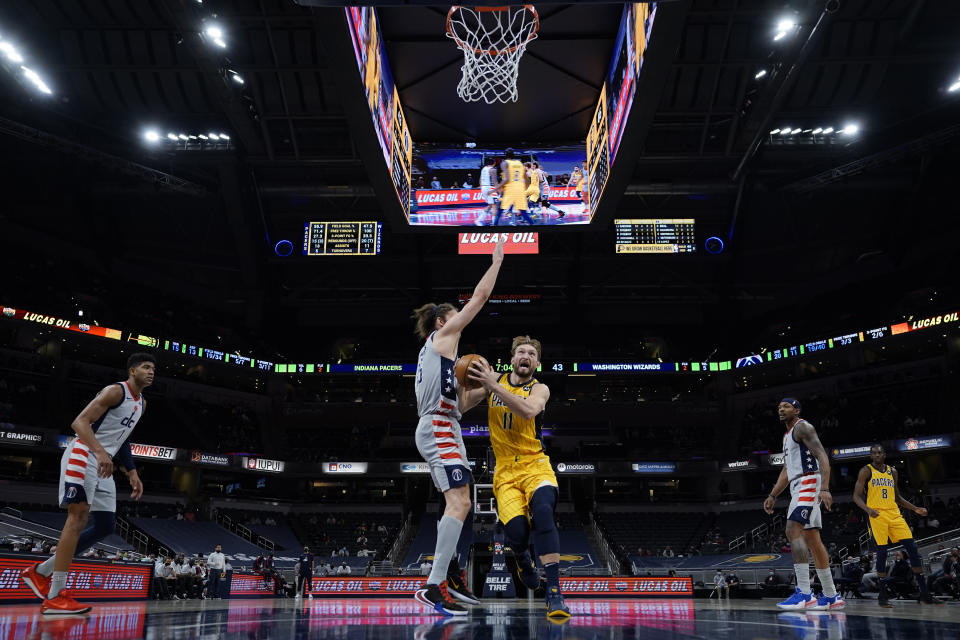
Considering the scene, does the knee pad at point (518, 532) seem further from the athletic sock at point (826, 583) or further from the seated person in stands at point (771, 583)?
the seated person in stands at point (771, 583)

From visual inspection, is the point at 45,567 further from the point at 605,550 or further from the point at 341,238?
the point at 605,550

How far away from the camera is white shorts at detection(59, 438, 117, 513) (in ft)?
17.9

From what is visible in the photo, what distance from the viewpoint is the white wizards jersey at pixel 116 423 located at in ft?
19.2

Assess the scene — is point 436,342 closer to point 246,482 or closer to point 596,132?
point 596,132

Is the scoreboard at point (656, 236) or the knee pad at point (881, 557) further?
the scoreboard at point (656, 236)

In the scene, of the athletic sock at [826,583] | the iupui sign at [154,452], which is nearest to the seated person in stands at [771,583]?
the athletic sock at [826,583]

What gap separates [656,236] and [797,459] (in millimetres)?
22749

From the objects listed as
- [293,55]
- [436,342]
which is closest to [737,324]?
[293,55]

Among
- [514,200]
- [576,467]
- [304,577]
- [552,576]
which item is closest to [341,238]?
[514,200]

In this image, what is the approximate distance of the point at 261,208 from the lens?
105ft

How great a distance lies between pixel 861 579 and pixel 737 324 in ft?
84.9

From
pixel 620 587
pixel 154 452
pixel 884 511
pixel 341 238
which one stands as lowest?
pixel 620 587

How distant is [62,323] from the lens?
30.7 metres

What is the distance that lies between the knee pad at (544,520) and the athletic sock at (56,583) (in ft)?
12.1
